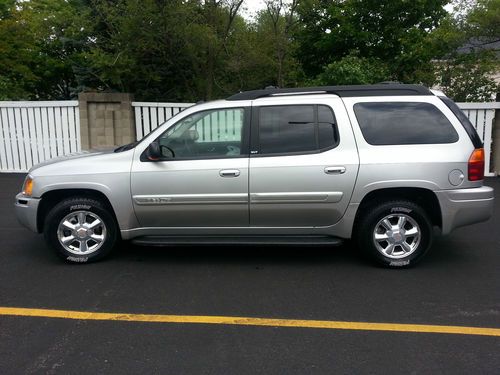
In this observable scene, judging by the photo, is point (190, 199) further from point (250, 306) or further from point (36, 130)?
point (36, 130)

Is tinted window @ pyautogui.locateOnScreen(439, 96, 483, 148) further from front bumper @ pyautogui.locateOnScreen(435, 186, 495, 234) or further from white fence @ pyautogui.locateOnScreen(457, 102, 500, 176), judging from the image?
white fence @ pyautogui.locateOnScreen(457, 102, 500, 176)

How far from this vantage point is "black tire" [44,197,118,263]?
5.29m

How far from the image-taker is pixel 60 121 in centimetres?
1129

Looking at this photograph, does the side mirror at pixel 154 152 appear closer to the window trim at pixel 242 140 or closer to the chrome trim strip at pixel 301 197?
the window trim at pixel 242 140

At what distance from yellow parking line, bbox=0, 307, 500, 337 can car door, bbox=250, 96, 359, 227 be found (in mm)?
1360

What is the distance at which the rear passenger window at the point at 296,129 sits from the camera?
5161 millimetres

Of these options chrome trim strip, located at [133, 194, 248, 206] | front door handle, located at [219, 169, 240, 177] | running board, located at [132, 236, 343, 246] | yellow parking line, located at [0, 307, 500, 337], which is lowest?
yellow parking line, located at [0, 307, 500, 337]

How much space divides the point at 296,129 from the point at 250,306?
6.20 feet

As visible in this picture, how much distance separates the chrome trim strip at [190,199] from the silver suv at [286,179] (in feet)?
0.04

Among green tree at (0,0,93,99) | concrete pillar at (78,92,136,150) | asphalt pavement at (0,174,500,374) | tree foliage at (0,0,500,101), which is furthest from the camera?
green tree at (0,0,93,99)

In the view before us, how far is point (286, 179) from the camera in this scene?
505cm

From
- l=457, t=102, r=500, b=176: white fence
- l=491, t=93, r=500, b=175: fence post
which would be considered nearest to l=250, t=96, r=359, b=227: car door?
l=457, t=102, r=500, b=176: white fence

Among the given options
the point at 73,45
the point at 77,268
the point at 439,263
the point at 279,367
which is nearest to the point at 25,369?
the point at 279,367

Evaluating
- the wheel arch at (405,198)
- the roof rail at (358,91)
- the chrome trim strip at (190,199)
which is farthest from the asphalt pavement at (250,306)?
the roof rail at (358,91)
